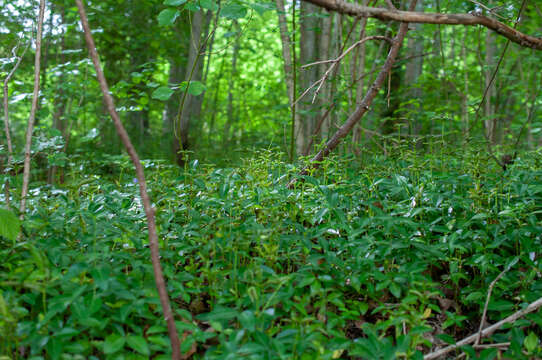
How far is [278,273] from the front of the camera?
219 cm

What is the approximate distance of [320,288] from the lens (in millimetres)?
1920

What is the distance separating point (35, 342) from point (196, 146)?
669cm

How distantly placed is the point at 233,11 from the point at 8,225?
66.6 inches

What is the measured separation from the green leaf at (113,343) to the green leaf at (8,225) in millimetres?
722

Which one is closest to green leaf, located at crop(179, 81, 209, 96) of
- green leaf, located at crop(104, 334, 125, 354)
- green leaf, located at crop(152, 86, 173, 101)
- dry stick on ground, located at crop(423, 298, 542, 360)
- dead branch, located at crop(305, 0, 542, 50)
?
green leaf, located at crop(152, 86, 173, 101)

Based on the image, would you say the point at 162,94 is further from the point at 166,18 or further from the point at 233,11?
the point at 233,11

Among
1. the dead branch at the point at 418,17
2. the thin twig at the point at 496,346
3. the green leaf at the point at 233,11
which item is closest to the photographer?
the thin twig at the point at 496,346

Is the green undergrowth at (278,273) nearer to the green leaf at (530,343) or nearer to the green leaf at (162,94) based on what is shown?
the green leaf at (530,343)

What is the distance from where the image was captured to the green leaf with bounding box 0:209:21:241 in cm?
200

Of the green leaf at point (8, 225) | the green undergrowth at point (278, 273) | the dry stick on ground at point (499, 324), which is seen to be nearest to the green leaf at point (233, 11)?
the green undergrowth at point (278, 273)

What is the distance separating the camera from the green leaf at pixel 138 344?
5.38ft

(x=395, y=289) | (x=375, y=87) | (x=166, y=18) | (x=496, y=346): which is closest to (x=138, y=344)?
(x=395, y=289)

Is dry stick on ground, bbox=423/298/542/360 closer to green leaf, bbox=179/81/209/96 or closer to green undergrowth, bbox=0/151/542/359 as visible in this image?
green undergrowth, bbox=0/151/542/359

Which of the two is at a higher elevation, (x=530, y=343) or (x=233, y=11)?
(x=233, y=11)
